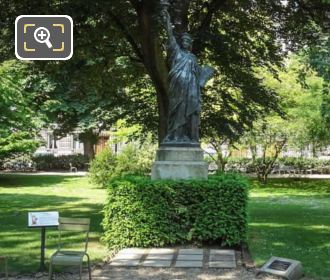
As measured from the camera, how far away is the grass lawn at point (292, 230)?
10.3m


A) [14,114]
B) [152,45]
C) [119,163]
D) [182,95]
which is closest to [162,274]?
[182,95]

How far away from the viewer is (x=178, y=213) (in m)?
10.8

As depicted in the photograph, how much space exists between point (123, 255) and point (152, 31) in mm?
7177

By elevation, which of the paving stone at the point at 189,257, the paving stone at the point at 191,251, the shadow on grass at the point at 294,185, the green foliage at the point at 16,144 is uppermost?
the green foliage at the point at 16,144

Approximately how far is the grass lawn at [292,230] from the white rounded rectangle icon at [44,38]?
5.52 metres

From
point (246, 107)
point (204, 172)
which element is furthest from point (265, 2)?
point (204, 172)

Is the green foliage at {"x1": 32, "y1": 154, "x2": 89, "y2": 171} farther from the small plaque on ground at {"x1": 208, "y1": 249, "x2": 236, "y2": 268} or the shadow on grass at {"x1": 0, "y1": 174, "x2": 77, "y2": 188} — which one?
the small plaque on ground at {"x1": 208, "y1": 249, "x2": 236, "y2": 268}

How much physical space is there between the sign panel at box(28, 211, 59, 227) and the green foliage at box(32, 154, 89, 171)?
3758 centimetres

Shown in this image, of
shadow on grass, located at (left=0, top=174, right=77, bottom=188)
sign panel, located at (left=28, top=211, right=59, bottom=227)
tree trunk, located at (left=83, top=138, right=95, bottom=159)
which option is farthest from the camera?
tree trunk, located at (left=83, top=138, right=95, bottom=159)

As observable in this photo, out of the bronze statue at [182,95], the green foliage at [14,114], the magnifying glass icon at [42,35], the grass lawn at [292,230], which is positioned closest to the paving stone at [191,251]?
the grass lawn at [292,230]

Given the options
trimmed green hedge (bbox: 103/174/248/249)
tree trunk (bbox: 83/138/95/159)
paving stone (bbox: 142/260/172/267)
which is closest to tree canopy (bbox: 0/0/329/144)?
trimmed green hedge (bbox: 103/174/248/249)

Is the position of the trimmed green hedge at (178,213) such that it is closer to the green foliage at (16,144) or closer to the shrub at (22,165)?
the green foliage at (16,144)

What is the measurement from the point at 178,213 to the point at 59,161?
38158mm

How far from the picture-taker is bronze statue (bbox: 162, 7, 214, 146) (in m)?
12.1
